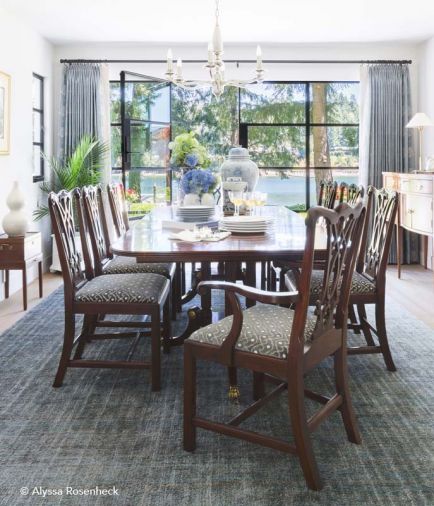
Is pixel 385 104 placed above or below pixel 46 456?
above

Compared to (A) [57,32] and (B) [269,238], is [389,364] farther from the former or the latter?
(A) [57,32]

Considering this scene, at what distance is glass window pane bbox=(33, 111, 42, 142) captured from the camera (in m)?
6.11

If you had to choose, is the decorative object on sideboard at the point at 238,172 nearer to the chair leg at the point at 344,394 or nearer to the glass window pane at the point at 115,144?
the chair leg at the point at 344,394

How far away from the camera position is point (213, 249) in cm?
257

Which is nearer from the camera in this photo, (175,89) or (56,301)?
(56,301)

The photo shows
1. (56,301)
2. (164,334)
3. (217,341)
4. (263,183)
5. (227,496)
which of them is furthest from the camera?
(263,183)

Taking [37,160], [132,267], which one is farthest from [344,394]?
[37,160]

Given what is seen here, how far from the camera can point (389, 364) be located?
10.1 feet

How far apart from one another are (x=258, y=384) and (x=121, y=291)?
30.9 inches

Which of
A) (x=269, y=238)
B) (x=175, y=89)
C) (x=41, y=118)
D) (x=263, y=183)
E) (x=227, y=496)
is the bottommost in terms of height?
(x=227, y=496)

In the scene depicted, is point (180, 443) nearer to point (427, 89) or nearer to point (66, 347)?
point (66, 347)

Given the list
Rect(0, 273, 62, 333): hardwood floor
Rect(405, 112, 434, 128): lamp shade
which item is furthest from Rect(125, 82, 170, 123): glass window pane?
Rect(405, 112, 434, 128): lamp shade

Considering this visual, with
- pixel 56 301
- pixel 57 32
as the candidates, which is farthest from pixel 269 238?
pixel 57 32

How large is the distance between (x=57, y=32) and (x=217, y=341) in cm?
491
